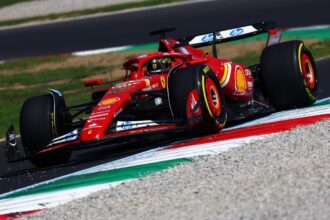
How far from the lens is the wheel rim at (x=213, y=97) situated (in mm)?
9625

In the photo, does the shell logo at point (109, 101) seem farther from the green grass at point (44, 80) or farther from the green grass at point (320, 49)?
the green grass at point (320, 49)

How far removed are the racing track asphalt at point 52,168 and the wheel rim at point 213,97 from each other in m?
0.90

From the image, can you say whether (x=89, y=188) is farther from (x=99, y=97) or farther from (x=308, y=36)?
(x=308, y=36)

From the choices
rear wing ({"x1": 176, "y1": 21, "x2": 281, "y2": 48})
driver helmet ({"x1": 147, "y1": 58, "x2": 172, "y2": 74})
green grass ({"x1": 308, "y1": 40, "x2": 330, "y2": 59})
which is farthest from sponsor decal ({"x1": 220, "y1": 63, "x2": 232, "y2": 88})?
green grass ({"x1": 308, "y1": 40, "x2": 330, "y2": 59})

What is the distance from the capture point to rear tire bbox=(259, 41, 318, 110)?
35.3 feet

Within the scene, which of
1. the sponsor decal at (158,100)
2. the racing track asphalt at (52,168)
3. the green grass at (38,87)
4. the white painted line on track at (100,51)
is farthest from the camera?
the white painted line on track at (100,51)

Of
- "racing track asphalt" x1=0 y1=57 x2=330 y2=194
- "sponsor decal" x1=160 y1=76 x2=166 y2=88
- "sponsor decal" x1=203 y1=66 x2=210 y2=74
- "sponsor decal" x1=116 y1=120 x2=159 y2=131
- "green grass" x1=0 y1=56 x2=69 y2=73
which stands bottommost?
"racing track asphalt" x1=0 y1=57 x2=330 y2=194

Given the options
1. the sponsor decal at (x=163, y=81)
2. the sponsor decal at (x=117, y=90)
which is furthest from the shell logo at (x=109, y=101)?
the sponsor decal at (x=163, y=81)

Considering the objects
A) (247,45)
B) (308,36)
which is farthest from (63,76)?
(308,36)

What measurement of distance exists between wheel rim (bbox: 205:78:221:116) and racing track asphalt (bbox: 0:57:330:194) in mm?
897

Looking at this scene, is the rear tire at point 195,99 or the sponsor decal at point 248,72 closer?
the rear tire at point 195,99

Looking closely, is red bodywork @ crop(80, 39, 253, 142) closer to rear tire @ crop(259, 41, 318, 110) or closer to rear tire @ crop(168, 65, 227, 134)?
rear tire @ crop(259, 41, 318, 110)

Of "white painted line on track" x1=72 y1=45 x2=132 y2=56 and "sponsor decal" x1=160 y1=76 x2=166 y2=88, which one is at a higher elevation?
"sponsor decal" x1=160 y1=76 x2=166 y2=88

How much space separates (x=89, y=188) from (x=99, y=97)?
3.15m
